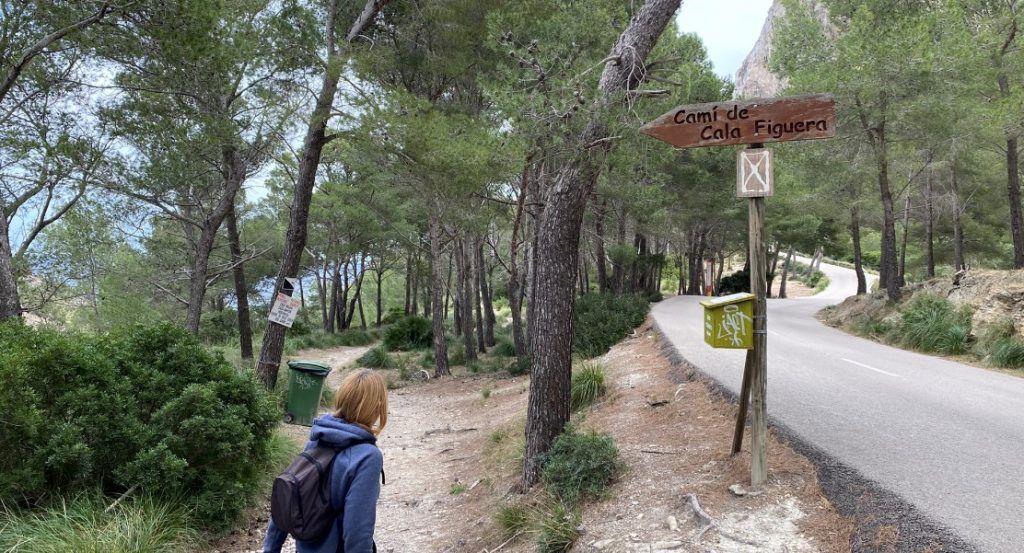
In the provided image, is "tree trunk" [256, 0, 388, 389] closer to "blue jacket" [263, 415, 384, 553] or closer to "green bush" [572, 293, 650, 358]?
"green bush" [572, 293, 650, 358]

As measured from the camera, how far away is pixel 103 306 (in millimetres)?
18391

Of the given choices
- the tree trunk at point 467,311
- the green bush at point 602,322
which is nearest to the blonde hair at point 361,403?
the green bush at point 602,322

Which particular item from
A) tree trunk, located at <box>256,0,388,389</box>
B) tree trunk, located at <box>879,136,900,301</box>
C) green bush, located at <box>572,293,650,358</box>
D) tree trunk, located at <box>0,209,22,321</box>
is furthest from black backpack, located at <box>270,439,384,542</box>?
tree trunk, located at <box>879,136,900,301</box>

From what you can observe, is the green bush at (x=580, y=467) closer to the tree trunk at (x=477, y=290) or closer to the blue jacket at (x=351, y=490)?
the blue jacket at (x=351, y=490)

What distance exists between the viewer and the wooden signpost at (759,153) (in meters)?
4.16

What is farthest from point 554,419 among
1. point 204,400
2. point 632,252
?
point 632,252

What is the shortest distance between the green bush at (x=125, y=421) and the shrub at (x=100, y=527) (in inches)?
5.3

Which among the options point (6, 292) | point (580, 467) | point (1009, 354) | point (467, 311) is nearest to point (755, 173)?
point (580, 467)

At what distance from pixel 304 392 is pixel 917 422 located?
26.5 ft

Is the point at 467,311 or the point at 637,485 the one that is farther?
the point at 467,311

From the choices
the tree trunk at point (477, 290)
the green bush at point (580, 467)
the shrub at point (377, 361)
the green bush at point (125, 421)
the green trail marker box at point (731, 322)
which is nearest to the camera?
the green trail marker box at point (731, 322)

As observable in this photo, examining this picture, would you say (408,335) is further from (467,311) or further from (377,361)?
(467,311)

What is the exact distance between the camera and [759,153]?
4191 millimetres

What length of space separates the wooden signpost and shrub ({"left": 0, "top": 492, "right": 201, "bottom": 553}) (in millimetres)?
4200
